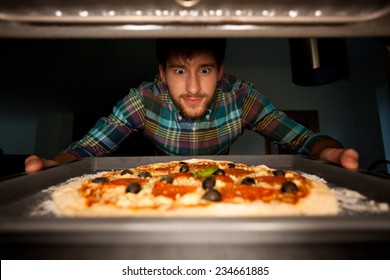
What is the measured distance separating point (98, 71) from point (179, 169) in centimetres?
471

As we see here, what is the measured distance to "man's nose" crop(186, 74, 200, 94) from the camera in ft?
4.33

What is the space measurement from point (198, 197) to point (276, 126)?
94cm

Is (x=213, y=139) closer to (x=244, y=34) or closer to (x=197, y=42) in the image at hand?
(x=197, y=42)

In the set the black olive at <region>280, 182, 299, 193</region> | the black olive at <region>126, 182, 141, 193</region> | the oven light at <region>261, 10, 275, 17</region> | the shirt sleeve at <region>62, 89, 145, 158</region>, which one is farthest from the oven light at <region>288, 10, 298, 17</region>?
the shirt sleeve at <region>62, 89, 145, 158</region>

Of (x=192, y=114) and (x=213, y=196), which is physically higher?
(x=192, y=114)

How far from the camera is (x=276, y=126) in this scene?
1454mm

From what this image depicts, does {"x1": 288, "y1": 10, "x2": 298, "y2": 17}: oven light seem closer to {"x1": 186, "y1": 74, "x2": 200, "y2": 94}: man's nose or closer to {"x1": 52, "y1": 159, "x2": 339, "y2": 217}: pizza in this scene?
{"x1": 52, "y1": 159, "x2": 339, "y2": 217}: pizza

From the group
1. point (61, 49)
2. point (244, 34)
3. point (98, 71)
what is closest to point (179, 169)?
point (244, 34)

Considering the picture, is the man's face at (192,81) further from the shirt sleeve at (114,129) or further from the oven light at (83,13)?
the oven light at (83,13)

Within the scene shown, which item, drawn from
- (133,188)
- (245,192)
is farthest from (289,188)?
(133,188)

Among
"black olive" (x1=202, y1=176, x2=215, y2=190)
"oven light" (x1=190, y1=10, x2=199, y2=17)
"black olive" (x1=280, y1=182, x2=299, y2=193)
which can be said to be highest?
"oven light" (x1=190, y1=10, x2=199, y2=17)

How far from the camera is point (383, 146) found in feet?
14.8

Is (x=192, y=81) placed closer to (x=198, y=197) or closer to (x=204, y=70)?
(x=204, y=70)

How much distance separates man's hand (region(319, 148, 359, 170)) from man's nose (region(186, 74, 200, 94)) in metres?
0.70
